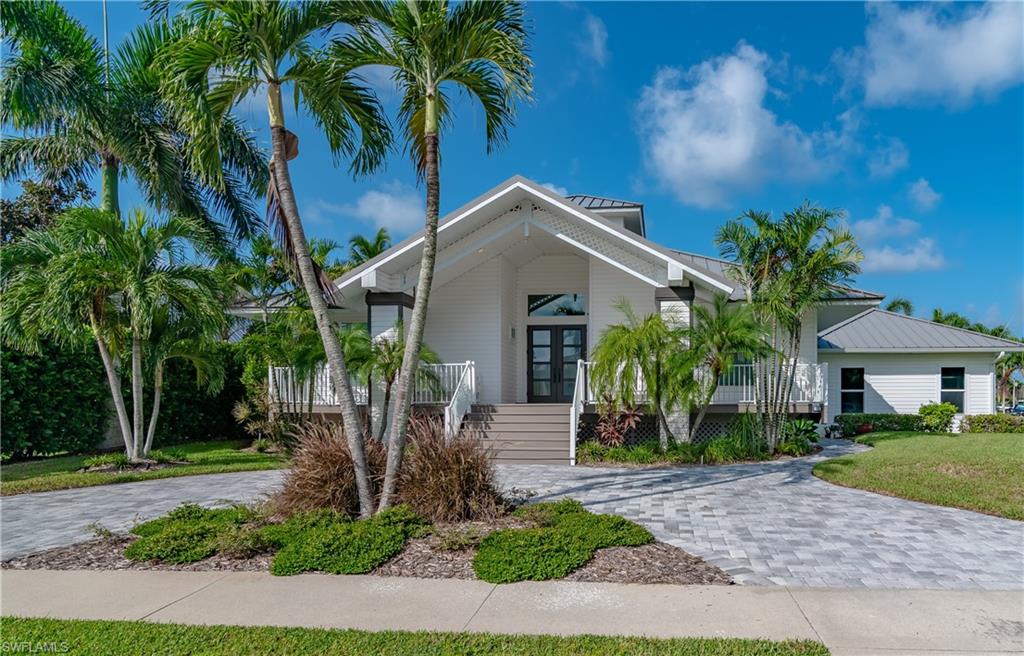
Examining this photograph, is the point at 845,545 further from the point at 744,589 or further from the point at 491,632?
the point at 491,632

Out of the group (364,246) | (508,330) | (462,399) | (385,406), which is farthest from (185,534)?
(364,246)

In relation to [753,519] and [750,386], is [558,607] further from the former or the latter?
[750,386]

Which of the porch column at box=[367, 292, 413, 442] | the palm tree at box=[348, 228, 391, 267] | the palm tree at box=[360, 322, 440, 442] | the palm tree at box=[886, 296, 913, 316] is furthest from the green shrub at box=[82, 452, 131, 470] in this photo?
the palm tree at box=[886, 296, 913, 316]

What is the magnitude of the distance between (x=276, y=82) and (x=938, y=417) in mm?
21712

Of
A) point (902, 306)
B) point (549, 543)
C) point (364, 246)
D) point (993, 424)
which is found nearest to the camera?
point (549, 543)

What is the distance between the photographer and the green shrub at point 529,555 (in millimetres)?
5559

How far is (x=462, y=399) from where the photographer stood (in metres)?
14.5

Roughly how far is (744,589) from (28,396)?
14.5m

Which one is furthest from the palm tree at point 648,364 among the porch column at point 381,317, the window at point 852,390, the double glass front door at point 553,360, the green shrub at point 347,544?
the window at point 852,390

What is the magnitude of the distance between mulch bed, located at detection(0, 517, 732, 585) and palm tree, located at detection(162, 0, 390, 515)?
137 cm

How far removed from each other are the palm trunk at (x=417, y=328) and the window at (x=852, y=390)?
63.1 ft

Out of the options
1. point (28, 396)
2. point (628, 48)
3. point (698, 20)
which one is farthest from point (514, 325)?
point (28, 396)

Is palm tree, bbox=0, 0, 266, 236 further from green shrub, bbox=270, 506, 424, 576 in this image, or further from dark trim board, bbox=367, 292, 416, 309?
green shrub, bbox=270, 506, 424, 576

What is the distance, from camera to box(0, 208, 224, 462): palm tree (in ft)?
37.2
